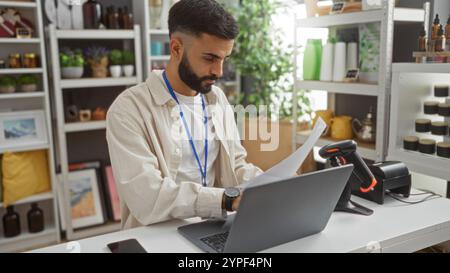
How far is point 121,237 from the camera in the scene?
1228 millimetres

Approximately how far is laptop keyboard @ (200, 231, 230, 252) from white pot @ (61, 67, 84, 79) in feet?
6.86

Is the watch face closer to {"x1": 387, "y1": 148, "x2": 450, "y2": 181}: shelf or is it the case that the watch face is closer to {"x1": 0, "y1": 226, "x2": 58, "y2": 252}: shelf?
{"x1": 387, "y1": 148, "x2": 450, "y2": 181}: shelf

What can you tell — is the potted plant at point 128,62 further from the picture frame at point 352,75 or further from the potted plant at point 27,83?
the picture frame at point 352,75

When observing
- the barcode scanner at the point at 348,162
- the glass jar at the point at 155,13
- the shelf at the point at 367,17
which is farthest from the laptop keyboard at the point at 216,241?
the glass jar at the point at 155,13

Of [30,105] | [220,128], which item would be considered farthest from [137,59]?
[220,128]

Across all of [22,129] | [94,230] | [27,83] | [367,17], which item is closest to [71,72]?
[27,83]

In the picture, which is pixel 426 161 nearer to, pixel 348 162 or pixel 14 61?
pixel 348 162

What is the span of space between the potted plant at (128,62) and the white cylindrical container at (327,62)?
1.39m

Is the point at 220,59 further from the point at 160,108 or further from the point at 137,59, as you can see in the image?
the point at 137,59

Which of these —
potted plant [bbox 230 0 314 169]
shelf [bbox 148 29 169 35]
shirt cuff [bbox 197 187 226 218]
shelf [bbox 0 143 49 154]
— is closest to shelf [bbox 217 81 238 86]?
potted plant [bbox 230 0 314 169]

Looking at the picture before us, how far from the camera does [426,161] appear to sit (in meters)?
1.91

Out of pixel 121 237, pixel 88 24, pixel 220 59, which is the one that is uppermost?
pixel 88 24
